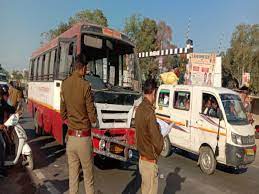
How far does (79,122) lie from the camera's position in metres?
5.34

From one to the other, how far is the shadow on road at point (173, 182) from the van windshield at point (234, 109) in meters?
1.82

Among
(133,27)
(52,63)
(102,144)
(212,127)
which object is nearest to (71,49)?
(52,63)

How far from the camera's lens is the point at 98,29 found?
30.1 feet

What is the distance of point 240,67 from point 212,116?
143 ft

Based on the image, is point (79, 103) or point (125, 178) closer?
point (79, 103)

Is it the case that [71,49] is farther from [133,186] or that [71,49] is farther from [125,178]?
A: [133,186]

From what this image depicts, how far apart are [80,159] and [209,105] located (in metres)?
5.20

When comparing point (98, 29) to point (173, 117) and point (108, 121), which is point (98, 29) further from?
point (173, 117)

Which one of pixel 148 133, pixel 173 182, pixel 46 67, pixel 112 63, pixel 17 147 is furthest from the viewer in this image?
A: pixel 46 67

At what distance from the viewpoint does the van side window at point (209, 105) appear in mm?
9375

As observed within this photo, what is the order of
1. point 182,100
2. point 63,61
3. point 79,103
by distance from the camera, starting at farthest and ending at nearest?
point 182,100, point 63,61, point 79,103

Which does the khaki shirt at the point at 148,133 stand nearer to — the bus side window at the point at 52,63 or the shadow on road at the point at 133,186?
the shadow on road at the point at 133,186

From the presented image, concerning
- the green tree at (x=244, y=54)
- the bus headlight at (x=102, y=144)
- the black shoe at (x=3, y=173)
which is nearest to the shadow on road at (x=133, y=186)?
the bus headlight at (x=102, y=144)

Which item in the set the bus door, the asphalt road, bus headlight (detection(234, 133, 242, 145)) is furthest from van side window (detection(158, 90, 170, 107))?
the bus door
